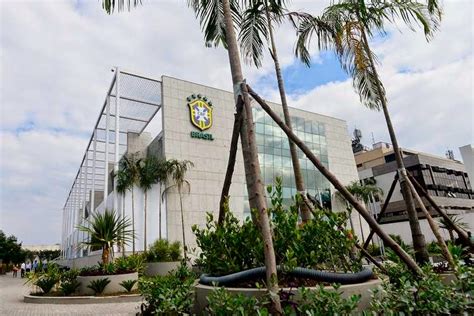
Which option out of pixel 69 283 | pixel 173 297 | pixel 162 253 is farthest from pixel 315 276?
pixel 162 253

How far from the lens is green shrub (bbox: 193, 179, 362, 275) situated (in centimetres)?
366

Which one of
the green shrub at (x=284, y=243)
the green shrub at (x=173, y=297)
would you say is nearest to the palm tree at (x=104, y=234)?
the green shrub at (x=173, y=297)

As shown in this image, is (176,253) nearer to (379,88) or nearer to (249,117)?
(379,88)

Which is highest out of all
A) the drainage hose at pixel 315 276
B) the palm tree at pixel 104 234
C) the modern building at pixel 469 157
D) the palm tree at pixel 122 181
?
the palm tree at pixel 122 181

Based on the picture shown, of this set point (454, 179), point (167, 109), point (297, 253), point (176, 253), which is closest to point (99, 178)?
point (167, 109)

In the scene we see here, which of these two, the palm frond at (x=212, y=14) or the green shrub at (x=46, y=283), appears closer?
the palm frond at (x=212, y=14)

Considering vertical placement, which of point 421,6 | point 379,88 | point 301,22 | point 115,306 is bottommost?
point 115,306

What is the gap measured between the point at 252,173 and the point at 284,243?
933 millimetres

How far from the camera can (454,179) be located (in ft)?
152

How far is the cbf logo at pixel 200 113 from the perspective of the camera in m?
25.0

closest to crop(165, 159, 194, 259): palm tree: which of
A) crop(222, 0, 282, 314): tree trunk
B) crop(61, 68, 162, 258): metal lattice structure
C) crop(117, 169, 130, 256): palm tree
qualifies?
crop(117, 169, 130, 256): palm tree

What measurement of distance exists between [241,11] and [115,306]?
26.8 ft

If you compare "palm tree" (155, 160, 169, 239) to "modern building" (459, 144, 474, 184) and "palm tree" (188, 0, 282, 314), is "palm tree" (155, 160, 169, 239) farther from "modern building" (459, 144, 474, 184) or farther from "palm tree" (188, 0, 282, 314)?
"modern building" (459, 144, 474, 184)

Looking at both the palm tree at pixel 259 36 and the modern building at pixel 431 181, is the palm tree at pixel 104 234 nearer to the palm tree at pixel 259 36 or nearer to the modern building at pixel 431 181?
the palm tree at pixel 259 36
